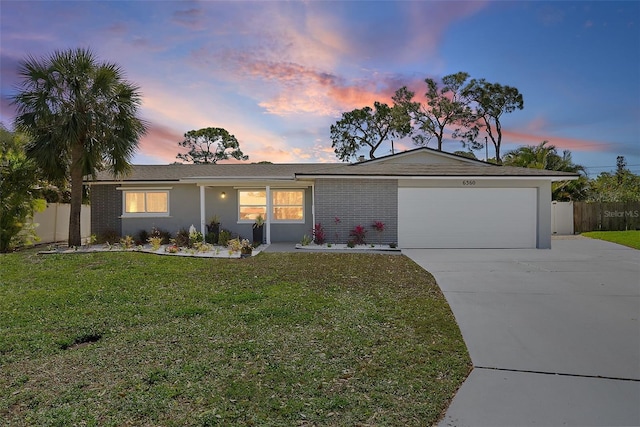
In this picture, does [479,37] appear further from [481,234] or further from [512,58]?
[481,234]

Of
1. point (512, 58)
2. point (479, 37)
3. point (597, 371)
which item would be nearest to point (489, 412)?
point (597, 371)

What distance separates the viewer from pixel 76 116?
39.1 ft

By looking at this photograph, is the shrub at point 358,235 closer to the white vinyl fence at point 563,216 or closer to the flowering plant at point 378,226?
the flowering plant at point 378,226

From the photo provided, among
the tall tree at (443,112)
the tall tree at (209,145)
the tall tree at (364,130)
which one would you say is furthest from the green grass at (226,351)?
the tall tree at (209,145)

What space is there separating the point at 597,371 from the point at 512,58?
37.6 ft

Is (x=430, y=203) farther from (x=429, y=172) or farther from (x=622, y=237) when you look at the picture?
(x=622, y=237)

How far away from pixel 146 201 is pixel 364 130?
87.5ft

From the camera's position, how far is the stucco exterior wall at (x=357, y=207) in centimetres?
1334

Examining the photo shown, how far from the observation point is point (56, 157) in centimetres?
1220

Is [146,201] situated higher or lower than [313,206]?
higher

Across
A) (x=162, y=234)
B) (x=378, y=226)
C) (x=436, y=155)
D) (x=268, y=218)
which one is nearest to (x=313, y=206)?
(x=268, y=218)

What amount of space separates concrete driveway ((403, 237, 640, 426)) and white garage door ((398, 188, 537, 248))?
428 centimetres

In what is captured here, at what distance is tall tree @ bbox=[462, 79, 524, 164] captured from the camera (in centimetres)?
3275
